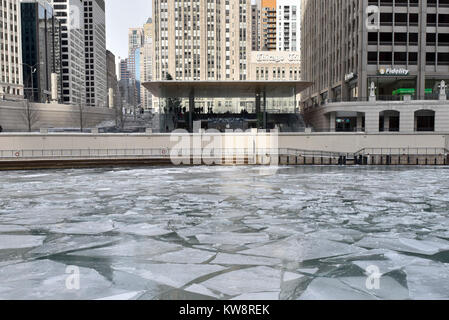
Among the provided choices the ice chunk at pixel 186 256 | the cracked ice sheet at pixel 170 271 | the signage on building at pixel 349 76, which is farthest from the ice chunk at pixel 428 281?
the signage on building at pixel 349 76

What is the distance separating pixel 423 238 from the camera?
42.2ft

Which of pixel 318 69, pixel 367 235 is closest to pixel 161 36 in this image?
pixel 318 69

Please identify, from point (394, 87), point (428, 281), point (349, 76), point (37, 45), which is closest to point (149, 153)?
point (349, 76)

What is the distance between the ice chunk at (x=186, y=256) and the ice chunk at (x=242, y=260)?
327 mm

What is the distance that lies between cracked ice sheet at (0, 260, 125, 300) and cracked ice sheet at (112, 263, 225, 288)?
31.4 inches

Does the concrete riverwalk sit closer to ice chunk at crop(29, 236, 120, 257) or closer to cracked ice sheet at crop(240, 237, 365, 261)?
ice chunk at crop(29, 236, 120, 257)

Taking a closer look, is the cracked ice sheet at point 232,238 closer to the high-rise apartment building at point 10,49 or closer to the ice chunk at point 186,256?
the ice chunk at point 186,256

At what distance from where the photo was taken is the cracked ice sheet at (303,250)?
11.1 meters

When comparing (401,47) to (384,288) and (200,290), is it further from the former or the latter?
(200,290)

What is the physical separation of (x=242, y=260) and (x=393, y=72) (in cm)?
5575

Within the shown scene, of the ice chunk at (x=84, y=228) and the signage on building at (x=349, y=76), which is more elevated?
the signage on building at (x=349, y=76)

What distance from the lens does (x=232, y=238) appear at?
1296 centimetres

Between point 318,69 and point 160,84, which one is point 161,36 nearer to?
point 318,69
